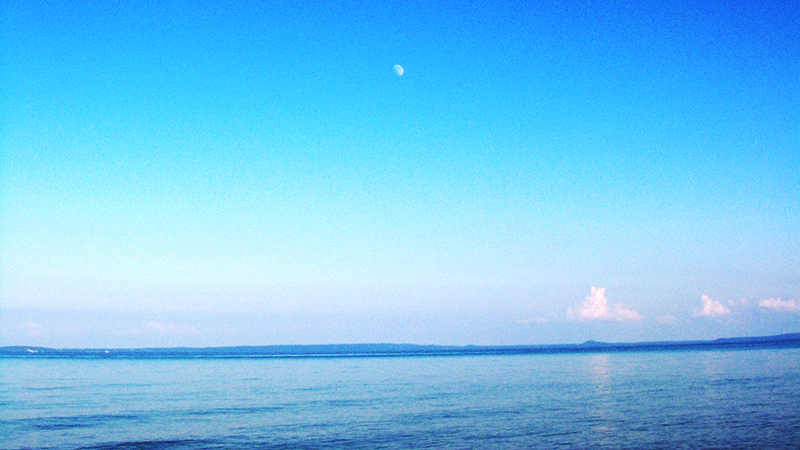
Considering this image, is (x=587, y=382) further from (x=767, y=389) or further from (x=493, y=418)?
(x=493, y=418)

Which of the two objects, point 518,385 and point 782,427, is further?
point 518,385

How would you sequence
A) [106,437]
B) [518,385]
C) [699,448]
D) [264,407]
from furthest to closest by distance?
[518,385] < [264,407] < [106,437] < [699,448]

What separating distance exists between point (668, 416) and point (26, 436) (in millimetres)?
30671

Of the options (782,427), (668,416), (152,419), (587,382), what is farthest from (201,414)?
(587,382)

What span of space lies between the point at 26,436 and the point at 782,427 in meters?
33.5

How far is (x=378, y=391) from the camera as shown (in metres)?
45.8

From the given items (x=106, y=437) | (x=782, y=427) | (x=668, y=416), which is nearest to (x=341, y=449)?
(x=106, y=437)

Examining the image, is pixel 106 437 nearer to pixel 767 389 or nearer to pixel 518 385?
pixel 518 385

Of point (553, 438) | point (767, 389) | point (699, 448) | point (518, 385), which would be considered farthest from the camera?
point (518, 385)

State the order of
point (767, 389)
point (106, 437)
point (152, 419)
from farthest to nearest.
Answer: point (767, 389) → point (152, 419) → point (106, 437)

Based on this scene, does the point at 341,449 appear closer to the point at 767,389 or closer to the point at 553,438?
the point at 553,438

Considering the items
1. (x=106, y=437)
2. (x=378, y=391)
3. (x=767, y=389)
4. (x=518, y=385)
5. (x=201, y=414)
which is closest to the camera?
(x=106, y=437)

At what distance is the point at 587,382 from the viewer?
51438 millimetres

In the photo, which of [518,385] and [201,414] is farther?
[518,385]
